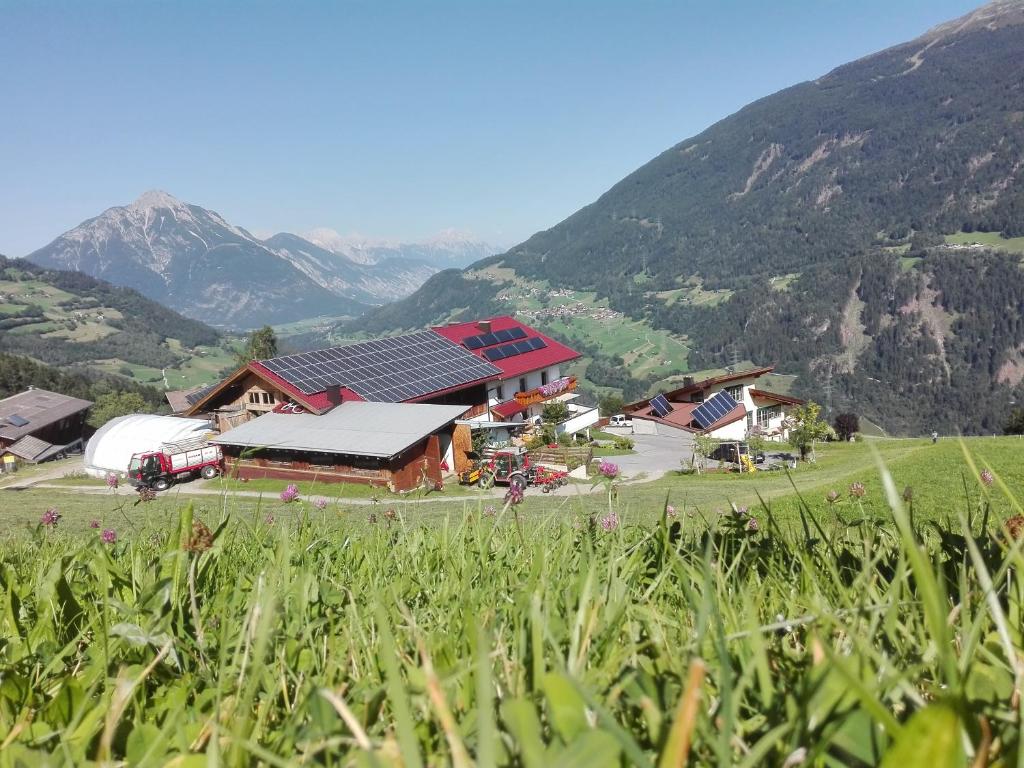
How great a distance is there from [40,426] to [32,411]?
11.8 ft

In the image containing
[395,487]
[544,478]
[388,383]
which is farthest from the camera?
[388,383]

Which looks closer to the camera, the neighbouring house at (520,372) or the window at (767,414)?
the neighbouring house at (520,372)

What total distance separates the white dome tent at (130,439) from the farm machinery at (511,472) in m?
14.2

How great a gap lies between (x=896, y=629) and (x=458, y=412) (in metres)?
26.1

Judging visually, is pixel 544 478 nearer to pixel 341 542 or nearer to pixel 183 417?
pixel 341 542

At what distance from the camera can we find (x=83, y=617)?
168cm

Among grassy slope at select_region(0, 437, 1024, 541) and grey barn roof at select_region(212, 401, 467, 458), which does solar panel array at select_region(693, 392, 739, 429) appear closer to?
grassy slope at select_region(0, 437, 1024, 541)

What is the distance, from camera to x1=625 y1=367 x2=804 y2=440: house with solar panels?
46.8m

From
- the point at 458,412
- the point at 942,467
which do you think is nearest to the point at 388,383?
the point at 458,412

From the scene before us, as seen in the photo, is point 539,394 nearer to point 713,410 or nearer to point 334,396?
point 334,396

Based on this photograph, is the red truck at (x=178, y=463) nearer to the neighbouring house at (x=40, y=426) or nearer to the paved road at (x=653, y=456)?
the paved road at (x=653, y=456)

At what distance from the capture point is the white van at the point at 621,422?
51.1 metres

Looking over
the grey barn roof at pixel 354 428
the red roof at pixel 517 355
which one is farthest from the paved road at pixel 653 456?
the grey barn roof at pixel 354 428

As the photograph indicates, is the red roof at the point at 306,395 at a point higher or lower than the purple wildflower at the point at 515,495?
lower
